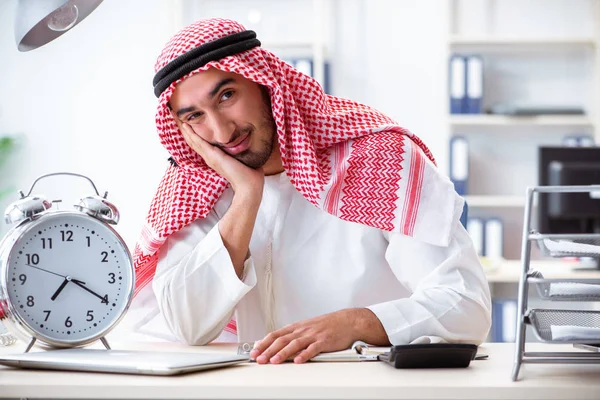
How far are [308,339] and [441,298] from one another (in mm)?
329

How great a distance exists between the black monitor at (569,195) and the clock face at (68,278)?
2813 mm

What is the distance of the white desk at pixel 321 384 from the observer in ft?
3.68

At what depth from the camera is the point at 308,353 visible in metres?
1.39

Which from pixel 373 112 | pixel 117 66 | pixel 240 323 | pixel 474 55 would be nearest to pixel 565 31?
pixel 474 55

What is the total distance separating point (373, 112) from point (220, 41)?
0.43 m

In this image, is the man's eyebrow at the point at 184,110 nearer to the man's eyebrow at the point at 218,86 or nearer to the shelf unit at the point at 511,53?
the man's eyebrow at the point at 218,86

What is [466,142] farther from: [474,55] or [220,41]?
[220,41]

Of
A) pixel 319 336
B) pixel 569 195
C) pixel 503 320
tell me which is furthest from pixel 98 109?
pixel 319 336

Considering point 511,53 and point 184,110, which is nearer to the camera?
point 184,110

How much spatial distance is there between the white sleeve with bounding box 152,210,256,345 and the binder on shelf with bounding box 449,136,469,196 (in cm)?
300

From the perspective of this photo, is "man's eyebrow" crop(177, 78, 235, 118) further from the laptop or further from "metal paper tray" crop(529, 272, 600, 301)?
"metal paper tray" crop(529, 272, 600, 301)

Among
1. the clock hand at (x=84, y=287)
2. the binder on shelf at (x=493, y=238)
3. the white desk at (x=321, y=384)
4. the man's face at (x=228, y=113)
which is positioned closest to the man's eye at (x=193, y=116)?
the man's face at (x=228, y=113)

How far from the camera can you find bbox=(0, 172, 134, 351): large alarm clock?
4.74 feet

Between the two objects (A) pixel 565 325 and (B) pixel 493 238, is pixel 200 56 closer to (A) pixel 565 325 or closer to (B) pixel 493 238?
(A) pixel 565 325
